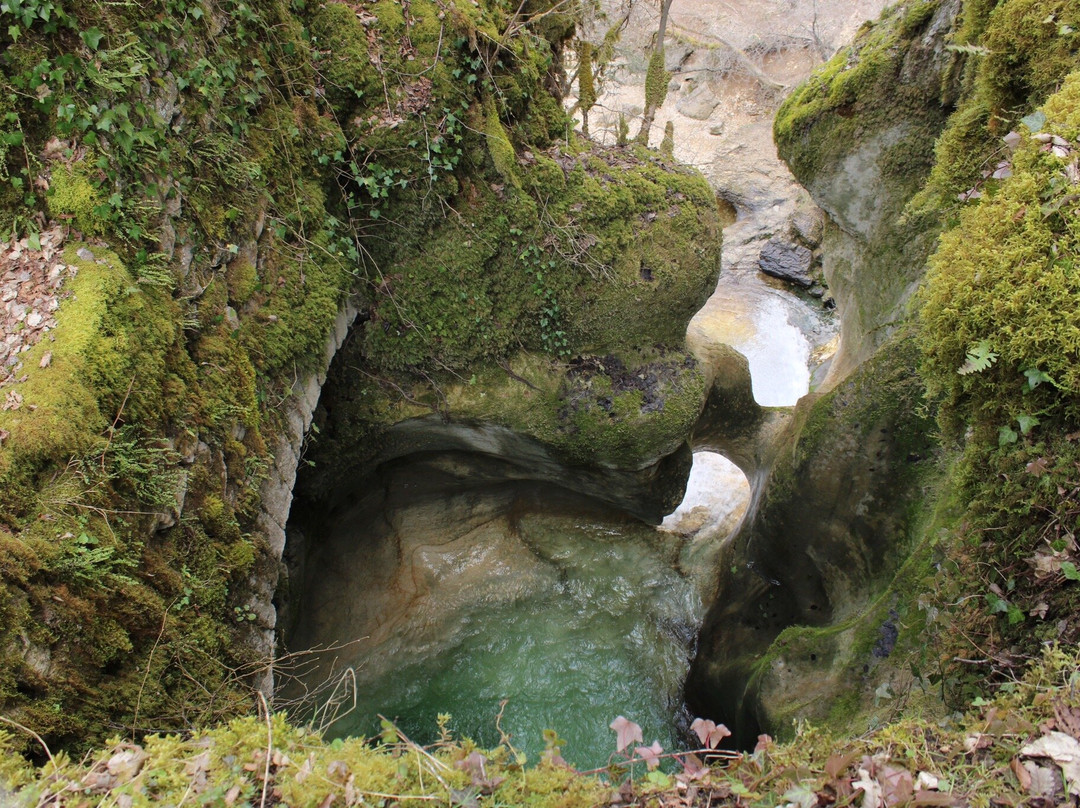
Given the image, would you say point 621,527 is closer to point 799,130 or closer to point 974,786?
point 799,130

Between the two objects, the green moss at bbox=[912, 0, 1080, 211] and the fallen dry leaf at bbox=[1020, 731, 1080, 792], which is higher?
the green moss at bbox=[912, 0, 1080, 211]

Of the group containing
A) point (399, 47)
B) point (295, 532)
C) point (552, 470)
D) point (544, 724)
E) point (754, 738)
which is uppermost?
point (399, 47)

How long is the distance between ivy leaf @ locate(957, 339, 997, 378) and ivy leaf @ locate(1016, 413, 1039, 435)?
289 mm

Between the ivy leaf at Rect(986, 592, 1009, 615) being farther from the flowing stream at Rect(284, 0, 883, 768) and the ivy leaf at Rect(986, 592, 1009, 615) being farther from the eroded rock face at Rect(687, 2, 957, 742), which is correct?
the flowing stream at Rect(284, 0, 883, 768)

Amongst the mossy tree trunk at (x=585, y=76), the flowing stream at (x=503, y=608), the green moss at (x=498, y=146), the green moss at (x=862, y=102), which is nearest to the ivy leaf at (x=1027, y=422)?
the green moss at (x=498, y=146)

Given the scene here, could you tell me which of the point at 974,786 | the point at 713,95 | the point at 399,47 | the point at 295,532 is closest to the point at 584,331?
the point at 399,47

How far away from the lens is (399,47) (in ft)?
14.9

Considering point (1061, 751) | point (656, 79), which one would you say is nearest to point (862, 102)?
point (656, 79)

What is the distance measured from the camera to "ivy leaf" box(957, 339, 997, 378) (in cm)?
273

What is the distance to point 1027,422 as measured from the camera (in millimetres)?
2686

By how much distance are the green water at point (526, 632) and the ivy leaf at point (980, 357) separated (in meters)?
5.77

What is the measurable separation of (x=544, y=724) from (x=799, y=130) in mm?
7785

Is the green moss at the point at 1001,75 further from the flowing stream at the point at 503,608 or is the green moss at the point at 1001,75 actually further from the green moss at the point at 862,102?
the flowing stream at the point at 503,608

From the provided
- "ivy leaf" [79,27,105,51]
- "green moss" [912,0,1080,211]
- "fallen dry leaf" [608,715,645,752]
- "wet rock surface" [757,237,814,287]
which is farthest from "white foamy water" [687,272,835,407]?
"ivy leaf" [79,27,105,51]
